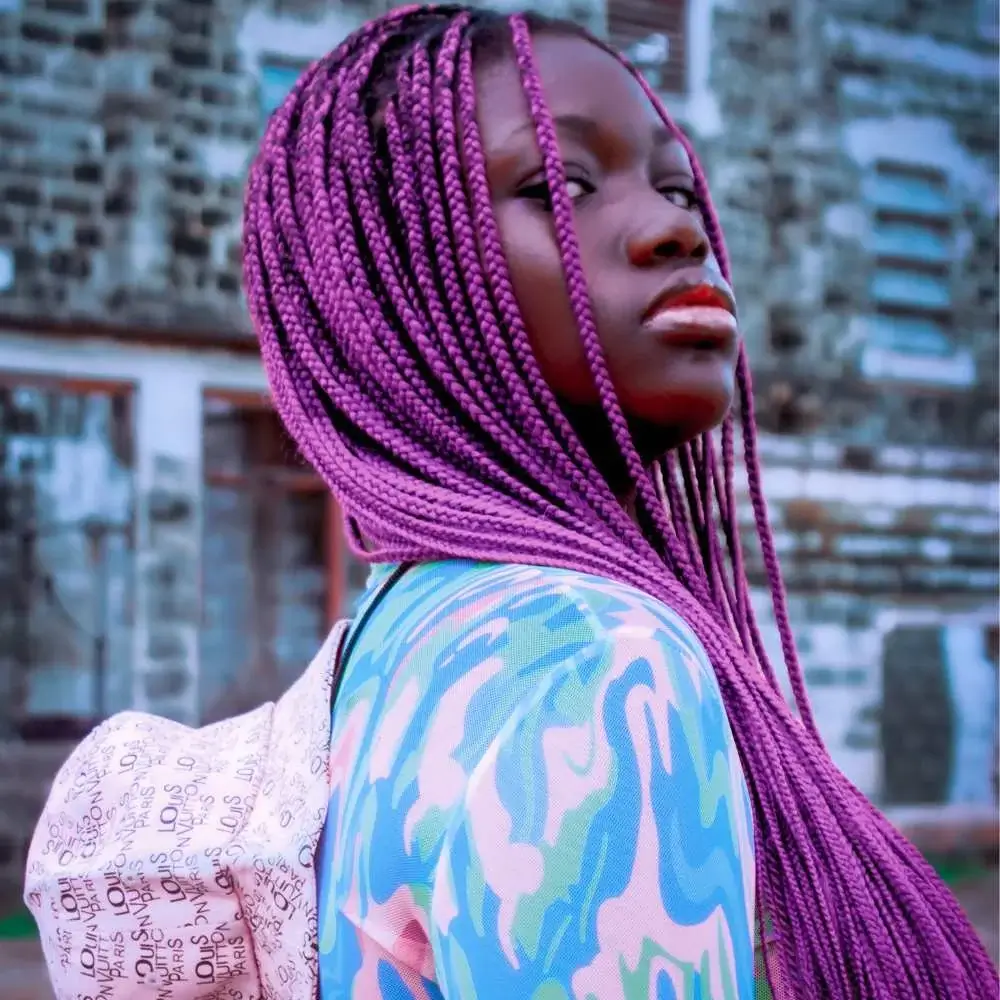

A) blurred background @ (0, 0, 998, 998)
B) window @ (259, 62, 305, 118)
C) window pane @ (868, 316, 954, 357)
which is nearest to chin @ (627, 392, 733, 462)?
blurred background @ (0, 0, 998, 998)

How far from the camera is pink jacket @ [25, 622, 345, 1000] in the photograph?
0.87 metres

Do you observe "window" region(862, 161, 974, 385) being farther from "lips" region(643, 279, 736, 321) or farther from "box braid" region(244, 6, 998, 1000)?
"lips" region(643, 279, 736, 321)

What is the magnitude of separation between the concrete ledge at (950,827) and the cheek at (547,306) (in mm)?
6757

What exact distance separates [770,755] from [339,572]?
18.3 feet

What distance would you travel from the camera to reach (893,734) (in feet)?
23.5

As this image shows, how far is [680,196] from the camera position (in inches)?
43.0

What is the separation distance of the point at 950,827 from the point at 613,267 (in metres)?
7.12

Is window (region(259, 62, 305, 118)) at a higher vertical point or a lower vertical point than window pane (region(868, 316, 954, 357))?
higher

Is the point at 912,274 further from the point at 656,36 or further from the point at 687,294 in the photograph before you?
the point at 687,294

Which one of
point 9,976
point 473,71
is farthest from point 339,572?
point 473,71

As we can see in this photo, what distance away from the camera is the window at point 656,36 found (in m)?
6.38

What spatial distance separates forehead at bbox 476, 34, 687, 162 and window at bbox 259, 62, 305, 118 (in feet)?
17.1

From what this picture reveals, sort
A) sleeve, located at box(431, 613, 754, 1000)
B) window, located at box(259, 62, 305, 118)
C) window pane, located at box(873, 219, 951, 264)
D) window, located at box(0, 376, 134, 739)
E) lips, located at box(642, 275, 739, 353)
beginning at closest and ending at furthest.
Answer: sleeve, located at box(431, 613, 754, 1000) → lips, located at box(642, 275, 739, 353) → window, located at box(0, 376, 134, 739) → window, located at box(259, 62, 305, 118) → window pane, located at box(873, 219, 951, 264)

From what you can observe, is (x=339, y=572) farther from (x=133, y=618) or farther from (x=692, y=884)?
(x=692, y=884)
